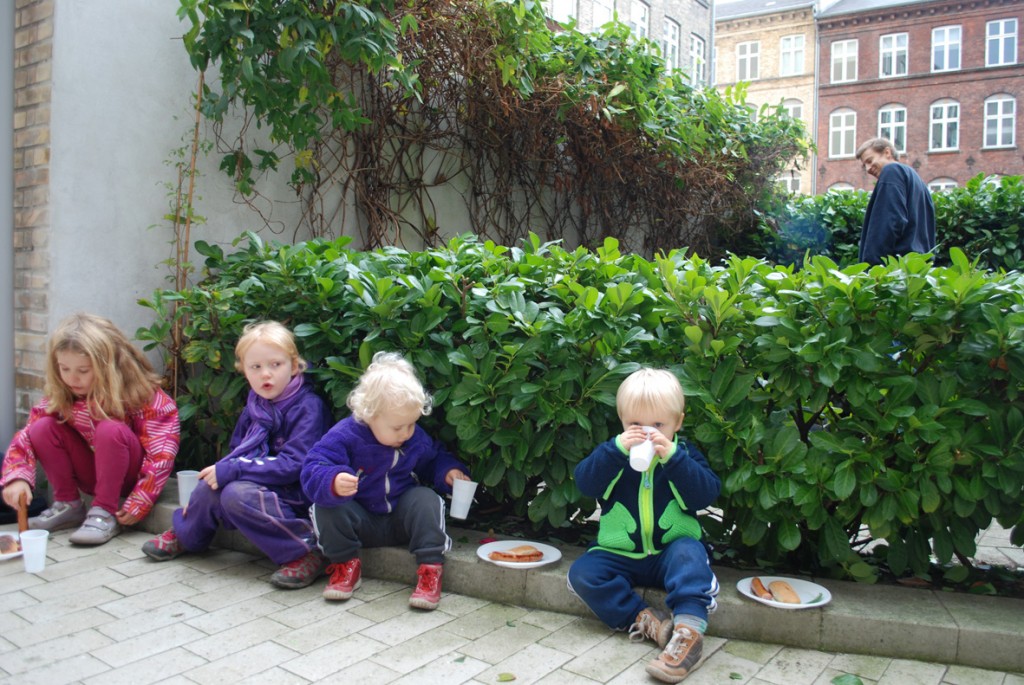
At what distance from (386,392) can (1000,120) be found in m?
42.7

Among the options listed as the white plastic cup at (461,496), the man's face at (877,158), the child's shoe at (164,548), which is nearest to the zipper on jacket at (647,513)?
the white plastic cup at (461,496)

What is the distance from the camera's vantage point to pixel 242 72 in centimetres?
450

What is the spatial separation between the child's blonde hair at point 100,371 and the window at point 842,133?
1635 inches

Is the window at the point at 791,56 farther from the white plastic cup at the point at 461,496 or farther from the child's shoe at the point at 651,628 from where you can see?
the child's shoe at the point at 651,628

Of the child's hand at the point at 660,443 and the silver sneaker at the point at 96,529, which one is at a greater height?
the child's hand at the point at 660,443

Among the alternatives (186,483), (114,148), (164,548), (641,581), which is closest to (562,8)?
(114,148)

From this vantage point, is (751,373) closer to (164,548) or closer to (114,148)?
(164,548)

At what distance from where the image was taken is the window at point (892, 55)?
3997cm

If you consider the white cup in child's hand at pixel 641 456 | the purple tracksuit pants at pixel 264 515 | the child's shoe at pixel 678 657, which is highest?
the white cup in child's hand at pixel 641 456

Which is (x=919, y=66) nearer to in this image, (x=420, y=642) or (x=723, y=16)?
(x=723, y=16)

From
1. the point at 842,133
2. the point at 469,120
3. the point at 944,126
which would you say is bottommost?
the point at 469,120

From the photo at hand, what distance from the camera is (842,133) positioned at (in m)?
41.1

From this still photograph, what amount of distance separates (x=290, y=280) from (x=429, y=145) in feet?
8.55

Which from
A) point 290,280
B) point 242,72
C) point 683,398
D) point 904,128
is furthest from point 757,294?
point 904,128
